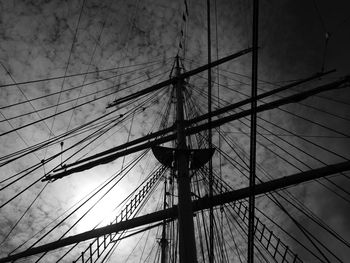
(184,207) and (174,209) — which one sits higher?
(174,209)

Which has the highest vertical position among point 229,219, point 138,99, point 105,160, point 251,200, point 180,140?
point 138,99

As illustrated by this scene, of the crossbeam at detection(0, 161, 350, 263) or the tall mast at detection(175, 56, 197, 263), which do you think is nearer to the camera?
the tall mast at detection(175, 56, 197, 263)

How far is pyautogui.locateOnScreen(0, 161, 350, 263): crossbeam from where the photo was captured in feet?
25.2

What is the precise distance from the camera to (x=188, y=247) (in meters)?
5.70

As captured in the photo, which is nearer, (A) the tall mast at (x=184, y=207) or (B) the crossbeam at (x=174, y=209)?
(A) the tall mast at (x=184, y=207)

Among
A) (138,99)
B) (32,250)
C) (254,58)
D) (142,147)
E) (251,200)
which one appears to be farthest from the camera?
(138,99)

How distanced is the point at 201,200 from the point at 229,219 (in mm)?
2997

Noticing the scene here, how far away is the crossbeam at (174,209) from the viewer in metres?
7.68

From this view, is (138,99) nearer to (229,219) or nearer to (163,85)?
(163,85)

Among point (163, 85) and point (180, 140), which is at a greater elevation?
point (163, 85)

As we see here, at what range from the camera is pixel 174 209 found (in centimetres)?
764

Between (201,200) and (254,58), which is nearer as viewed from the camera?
(254,58)

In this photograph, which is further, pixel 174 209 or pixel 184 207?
pixel 174 209

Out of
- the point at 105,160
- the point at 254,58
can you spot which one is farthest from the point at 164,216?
the point at 254,58
